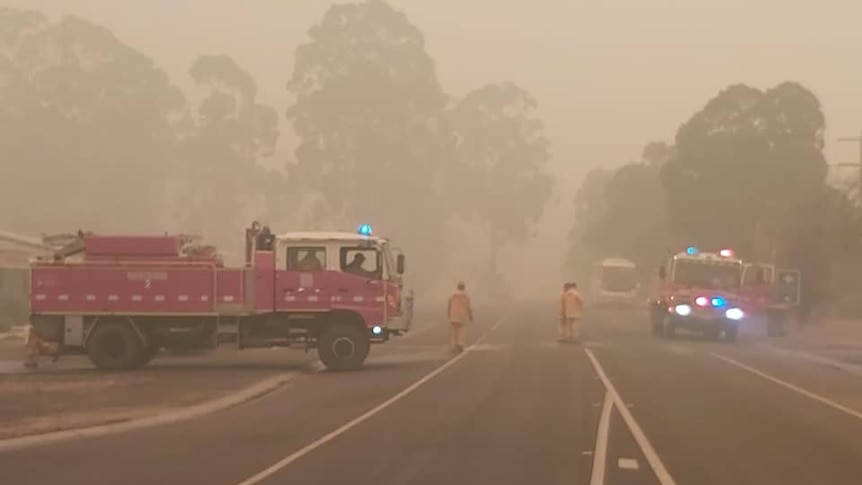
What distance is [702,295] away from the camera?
41.5m

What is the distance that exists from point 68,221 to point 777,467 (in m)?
54.1

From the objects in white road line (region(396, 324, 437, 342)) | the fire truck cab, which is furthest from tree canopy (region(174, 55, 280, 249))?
the fire truck cab

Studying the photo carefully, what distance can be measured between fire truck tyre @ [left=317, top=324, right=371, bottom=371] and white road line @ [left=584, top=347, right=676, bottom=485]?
17.7ft

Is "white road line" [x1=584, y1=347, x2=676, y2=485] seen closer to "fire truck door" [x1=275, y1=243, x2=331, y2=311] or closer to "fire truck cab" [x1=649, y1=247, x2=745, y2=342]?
"fire truck door" [x1=275, y1=243, x2=331, y2=311]

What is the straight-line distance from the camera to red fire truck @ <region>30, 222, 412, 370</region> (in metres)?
27.6

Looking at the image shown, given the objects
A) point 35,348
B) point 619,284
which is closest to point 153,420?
point 35,348

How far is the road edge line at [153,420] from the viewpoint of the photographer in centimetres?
1571

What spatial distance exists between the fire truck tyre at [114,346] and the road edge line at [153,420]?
152 inches

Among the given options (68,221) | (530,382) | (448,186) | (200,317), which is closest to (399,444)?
(530,382)

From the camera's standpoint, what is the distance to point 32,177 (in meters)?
64.4

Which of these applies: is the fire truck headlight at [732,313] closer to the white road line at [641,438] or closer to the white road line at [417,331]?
the white road line at [417,331]

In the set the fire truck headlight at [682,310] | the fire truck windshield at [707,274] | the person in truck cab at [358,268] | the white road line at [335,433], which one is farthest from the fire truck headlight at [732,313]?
the person in truck cab at [358,268]

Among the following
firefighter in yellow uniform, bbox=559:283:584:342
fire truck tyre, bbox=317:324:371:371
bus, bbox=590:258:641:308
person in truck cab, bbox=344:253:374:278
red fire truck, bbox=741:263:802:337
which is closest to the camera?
fire truck tyre, bbox=317:324:371:371

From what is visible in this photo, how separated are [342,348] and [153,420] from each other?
9.84 m
